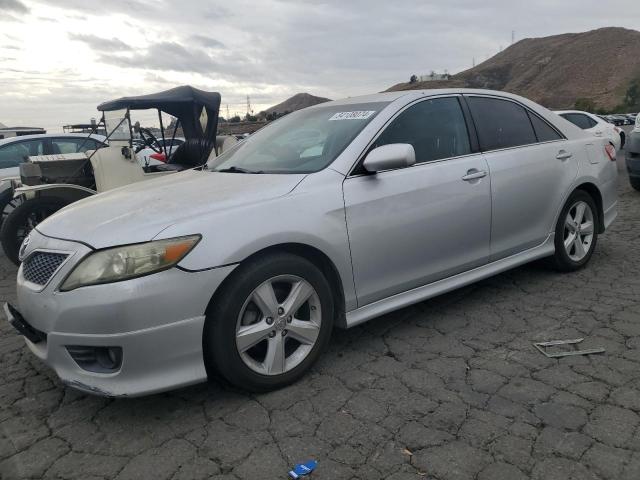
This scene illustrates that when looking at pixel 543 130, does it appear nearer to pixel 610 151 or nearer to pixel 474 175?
pixel 610 151

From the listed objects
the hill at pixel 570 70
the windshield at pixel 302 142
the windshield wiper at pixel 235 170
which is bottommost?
the windshield wiper at pixel 235 170

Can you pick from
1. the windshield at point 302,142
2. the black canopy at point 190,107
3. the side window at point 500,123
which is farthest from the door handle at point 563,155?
the black canopy at point 190,107

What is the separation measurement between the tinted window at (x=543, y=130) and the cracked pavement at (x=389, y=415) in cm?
147

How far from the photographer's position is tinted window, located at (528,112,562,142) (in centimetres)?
439

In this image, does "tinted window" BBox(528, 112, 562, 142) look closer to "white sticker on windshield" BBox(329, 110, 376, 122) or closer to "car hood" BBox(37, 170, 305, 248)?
"white sticker on windshield" BBox(329, 110, 376, 122)

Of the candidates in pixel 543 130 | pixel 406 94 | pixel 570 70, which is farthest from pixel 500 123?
pixel 570 70

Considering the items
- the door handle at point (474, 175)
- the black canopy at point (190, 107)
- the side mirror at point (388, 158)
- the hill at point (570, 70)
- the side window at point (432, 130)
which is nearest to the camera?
the side mirror at point (388, 158)

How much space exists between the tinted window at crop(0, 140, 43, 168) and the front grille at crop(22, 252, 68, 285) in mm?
6377

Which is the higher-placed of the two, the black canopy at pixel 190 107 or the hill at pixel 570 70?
the hill at pixel 570 70

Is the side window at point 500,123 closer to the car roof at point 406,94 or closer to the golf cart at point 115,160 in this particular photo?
the car roof at point 406,94

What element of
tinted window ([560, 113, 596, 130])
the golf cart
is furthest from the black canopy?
tinted window ([560, 113, 596, 130])

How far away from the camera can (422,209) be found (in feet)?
11.2

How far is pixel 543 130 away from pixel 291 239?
2.70 metres

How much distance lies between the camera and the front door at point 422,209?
317 cm
